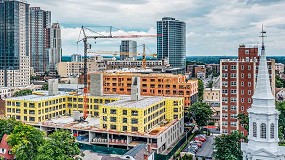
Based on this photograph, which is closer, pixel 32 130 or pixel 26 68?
pixel 32 130

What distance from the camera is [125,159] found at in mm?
41969

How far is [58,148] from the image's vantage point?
4234cm

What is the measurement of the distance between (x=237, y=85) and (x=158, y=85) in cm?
3006

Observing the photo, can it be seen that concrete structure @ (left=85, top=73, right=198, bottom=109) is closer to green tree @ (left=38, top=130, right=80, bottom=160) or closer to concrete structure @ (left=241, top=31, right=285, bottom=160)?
green tree @ (left=38, top=130, right=80, bottom=160)

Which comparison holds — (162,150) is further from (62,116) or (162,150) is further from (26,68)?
(26,68)

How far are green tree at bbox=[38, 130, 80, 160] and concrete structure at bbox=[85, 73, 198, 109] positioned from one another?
1948 inches

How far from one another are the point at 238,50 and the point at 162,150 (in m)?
26.8

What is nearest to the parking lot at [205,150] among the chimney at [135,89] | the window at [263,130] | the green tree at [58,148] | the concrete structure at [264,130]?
the chimney at [135,89]

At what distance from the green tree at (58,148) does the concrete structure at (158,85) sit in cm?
4947

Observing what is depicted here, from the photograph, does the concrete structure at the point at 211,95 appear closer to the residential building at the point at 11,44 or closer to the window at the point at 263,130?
the residential building at the point at 11,44

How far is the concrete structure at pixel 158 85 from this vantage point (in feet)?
295

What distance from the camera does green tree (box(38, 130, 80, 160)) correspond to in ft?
136

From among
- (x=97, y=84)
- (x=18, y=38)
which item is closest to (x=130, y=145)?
(x=97, y=84)

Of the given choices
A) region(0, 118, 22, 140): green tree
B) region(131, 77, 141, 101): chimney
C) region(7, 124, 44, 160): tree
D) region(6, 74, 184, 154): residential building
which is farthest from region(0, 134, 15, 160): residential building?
region(131, 77, 141, 101): chimney
